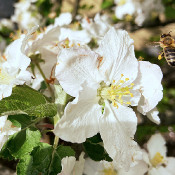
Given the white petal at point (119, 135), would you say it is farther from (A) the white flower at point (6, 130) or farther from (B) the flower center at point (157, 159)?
(B) the flower center at point (157, 159)

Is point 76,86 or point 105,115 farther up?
point 76,86

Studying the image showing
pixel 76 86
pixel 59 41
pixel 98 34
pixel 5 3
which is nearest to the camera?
pixel 76 86

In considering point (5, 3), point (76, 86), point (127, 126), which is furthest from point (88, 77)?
point (5, 3)

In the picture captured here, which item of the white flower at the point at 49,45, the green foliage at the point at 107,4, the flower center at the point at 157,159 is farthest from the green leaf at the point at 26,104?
the green foliage at the point at 107,4

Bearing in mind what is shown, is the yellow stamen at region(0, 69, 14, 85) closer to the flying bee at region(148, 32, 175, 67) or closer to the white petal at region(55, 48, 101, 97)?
the white petal at region(55, 48, 101, 97)

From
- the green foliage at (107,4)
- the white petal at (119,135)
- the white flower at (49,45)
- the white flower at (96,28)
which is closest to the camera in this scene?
the white petal at (119,135)

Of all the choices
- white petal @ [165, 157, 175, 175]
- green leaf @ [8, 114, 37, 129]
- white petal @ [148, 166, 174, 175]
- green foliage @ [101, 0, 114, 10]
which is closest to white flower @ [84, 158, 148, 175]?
white petal @ [148, 166, 174, 175]

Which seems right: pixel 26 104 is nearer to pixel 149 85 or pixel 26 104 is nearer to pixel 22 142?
pixel 22 142

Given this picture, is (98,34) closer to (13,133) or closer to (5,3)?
(13,133)
